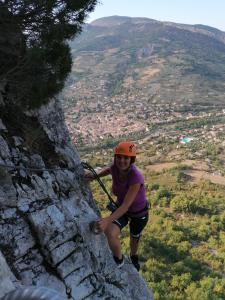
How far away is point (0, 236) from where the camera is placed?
4.86 m

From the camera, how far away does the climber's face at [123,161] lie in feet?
19.4

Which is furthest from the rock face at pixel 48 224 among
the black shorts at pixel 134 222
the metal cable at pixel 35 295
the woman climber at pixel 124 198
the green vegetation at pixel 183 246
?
the green vegetation at pixel 183 246

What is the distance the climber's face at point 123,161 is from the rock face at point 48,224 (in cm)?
83

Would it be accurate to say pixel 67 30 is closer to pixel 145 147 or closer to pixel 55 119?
pixel 55 119

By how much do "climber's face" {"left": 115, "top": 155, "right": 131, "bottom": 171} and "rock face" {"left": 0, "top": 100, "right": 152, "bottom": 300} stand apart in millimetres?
828

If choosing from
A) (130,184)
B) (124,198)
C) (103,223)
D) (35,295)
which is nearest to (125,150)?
(130,184)

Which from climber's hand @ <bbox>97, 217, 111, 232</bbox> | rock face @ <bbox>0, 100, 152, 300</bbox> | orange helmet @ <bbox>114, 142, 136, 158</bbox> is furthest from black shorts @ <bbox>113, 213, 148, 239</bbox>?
orange helmet @ <bbox>114, 142, 136, 158</bbox>

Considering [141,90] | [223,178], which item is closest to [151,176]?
[223,178]

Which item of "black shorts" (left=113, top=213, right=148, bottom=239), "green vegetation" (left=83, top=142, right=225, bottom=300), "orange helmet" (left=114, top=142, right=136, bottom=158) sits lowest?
"green vegetation" (left=83, top=142, right=225, bottom=300)

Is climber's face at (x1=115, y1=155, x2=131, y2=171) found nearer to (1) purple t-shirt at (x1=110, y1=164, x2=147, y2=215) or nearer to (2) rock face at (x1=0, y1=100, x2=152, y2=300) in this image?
(1) purple t-shirt at (x1=110, y1=164, x2=147, y2=215)

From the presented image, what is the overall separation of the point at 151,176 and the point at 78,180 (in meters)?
42.4

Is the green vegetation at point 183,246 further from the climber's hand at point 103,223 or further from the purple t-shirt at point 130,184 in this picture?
the climber's hand at point 103,223

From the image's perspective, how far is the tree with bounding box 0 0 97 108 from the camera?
641 cm

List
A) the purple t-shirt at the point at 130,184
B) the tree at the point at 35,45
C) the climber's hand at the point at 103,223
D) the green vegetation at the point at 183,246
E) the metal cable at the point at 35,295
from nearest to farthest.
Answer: the metal cable at the point at 35,295 → the climber's hand at the point at 103,223 → the purple t-shirt at the point at 130,184 → the tree at the point at 35,45 → the green vegetation at the point at 183,246
